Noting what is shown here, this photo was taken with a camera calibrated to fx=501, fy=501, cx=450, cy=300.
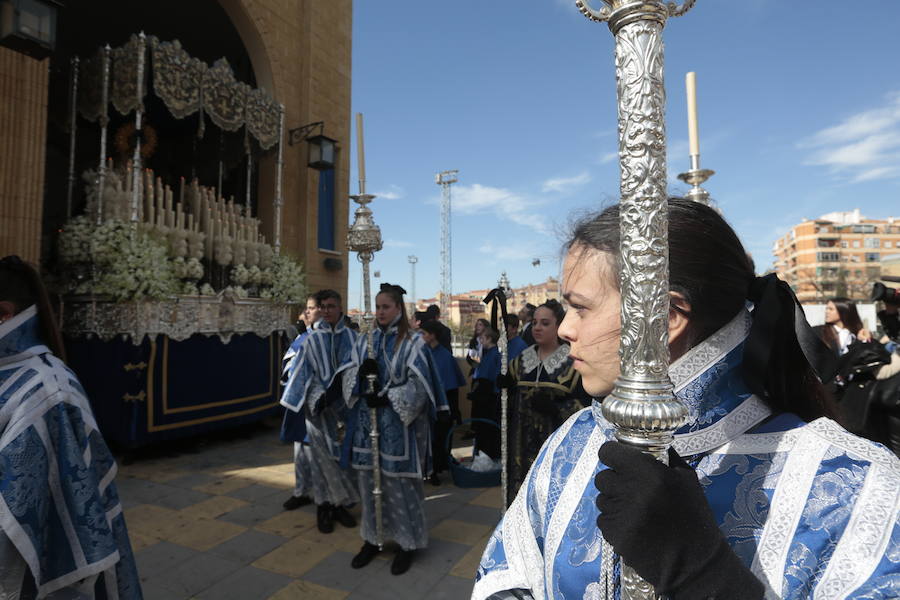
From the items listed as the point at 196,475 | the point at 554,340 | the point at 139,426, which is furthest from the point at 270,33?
the point at 554,340

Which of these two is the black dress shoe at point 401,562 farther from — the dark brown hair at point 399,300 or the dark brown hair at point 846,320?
the dark brown hair at point 846,320

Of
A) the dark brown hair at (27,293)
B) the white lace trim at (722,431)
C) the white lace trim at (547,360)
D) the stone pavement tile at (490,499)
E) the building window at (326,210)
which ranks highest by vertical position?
the building window at (326,210)

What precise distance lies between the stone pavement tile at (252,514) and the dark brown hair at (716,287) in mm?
4571

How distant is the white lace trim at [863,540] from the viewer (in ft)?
2.61

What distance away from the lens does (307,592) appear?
134 inches

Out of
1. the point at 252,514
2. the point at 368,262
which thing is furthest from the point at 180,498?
the point at 368,262

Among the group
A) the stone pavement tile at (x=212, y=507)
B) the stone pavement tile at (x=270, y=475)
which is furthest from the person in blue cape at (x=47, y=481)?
the stone pavement tile at (x=270, y=475)

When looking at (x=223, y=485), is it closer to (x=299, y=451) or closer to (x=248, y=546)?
(x=299, y=451)

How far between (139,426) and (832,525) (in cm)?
709

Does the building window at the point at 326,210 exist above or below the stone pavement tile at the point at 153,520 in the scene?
above

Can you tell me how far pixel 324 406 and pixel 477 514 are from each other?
180cm

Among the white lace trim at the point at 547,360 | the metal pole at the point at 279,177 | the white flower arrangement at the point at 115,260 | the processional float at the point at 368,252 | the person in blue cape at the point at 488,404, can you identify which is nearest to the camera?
the processional float at the point at 368,252

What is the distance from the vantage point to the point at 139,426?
6203 mm

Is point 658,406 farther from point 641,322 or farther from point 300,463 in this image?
point 300,463
